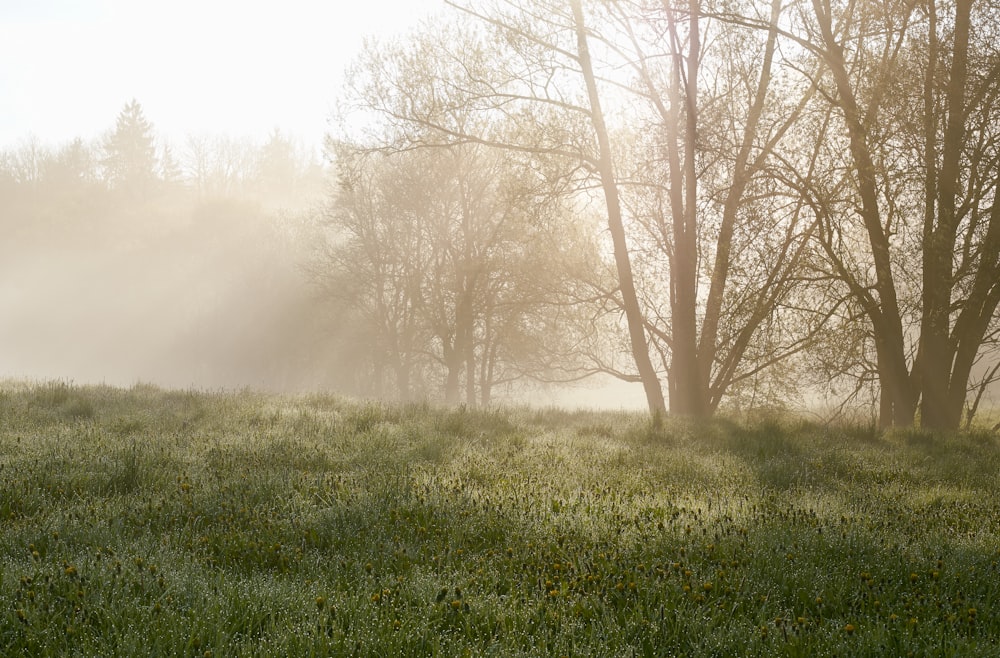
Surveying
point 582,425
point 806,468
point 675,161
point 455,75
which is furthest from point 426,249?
point 806,468

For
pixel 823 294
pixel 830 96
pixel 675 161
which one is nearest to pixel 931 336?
pixel 823 294

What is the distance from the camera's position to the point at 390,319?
32562 millimetres

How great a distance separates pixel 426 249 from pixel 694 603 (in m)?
26.1

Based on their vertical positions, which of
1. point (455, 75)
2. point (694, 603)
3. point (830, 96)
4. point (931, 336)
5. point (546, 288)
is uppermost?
point (455, 75)

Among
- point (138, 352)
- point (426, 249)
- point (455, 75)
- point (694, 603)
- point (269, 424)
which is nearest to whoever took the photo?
point (694, 603)

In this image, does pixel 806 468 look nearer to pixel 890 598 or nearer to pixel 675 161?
pixel 890 598

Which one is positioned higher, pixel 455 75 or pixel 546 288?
pixel 455 75

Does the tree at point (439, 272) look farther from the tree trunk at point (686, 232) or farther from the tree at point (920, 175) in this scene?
the tree at point (920, 175)

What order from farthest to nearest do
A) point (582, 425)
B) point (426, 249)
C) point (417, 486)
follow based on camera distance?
point (426, 249)
point (582, 425)
point (417, 486)

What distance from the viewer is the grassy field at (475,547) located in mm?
3408

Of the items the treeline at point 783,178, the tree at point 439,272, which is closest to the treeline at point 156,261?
the tree at point 439,272

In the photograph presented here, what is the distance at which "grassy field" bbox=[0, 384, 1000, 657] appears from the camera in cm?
341

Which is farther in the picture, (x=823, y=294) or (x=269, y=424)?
(x=823, y=294)

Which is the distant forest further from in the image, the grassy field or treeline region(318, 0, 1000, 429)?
the grassy field
